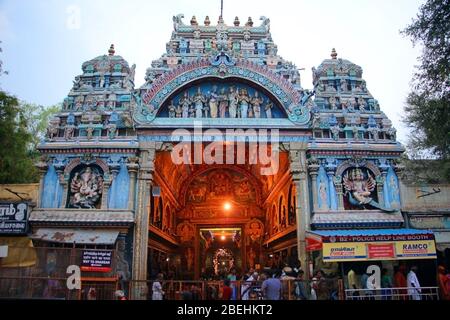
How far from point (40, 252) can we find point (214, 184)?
1341cm

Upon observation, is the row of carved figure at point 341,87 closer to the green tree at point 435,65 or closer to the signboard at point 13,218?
the green tree at point 435,65

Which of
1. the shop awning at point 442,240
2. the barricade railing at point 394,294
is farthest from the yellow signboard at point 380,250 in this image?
the shop awning at point 442,240

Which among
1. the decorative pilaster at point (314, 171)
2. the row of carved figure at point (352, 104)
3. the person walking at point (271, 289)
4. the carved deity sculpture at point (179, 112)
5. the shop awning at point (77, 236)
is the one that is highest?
the row of carved figure at point (352, 104)

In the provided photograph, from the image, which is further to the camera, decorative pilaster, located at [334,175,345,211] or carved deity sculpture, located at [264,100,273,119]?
carved deity sculpture, located at [264,100,273,119]

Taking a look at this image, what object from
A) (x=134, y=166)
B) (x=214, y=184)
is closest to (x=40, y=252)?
(x=134, y=166)

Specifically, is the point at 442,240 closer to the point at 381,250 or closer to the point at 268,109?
the point at 381,250

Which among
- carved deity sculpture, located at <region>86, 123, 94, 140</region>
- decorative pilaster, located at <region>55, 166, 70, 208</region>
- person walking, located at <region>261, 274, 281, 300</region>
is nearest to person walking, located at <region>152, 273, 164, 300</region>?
person walking, located at <region>261, 274, 281, 300</region>

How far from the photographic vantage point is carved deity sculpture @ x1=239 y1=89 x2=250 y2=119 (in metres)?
17.5

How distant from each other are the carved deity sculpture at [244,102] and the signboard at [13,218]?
32.1 feet

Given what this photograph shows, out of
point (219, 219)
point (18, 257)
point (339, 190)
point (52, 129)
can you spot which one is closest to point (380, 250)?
point (339, 190)

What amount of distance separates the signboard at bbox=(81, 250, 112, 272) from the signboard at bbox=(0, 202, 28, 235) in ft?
13.4

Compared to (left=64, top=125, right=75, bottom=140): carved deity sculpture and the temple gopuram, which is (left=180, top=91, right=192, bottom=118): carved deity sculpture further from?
(left=64, top=125, right=75, bottom=140): carved deity sculpture

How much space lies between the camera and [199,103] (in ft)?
57.2

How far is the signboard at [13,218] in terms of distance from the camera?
1549 cm
